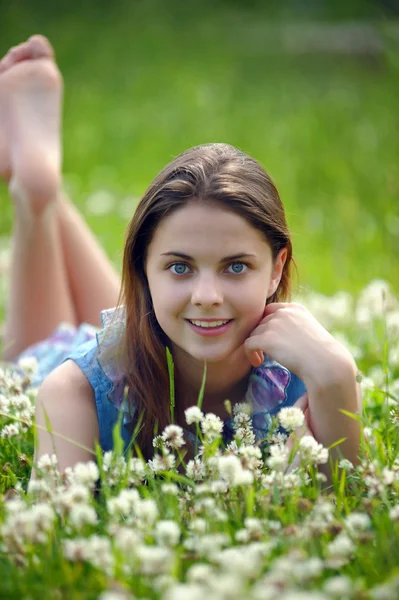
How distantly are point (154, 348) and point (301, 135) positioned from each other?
6257 millimetres

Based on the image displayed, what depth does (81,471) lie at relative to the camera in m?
1.62

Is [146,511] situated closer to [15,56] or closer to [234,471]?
[234,471]

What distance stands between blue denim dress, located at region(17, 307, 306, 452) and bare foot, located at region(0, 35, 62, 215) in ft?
2.78

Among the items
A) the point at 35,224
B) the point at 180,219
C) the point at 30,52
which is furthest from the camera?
the point at 30,52

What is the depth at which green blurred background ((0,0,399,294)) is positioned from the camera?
6.23 m

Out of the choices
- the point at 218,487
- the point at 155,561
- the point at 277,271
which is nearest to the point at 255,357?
the point at 277,271

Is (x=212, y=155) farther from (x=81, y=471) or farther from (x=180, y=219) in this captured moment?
(x=81, y=471)

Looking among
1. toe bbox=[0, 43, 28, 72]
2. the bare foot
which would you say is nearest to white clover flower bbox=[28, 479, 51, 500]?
the bare foot

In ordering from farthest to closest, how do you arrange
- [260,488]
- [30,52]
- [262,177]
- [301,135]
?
[301,135]
[30,52]
[262,177]
[260,488]

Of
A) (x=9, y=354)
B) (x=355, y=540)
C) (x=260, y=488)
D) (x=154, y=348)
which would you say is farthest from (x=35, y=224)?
(x=355, y=540)

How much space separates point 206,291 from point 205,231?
150mm

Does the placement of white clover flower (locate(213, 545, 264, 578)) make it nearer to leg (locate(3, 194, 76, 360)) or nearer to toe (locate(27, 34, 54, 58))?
leg (locate(3, 194, 76, 360))

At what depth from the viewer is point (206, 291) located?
200 centimetres

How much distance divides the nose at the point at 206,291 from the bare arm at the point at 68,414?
42cm
